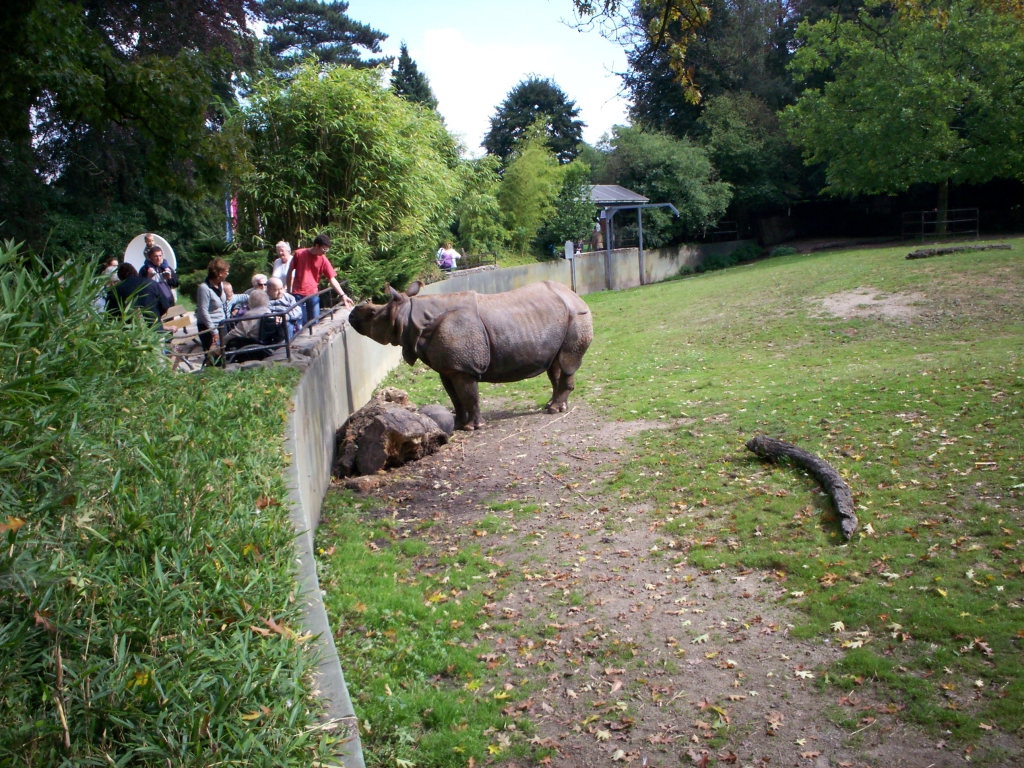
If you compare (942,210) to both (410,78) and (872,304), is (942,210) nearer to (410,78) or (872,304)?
(872,304)

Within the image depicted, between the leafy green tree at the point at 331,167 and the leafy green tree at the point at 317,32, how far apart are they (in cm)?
3401

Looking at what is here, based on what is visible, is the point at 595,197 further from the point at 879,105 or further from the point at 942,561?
the point at 942,561

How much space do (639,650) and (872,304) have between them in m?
14.4

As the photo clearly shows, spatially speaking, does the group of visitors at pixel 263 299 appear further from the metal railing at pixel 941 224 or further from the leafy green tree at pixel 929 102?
the metal railing at pixel 941 224

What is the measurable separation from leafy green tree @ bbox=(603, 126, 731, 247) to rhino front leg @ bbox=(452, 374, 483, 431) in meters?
28.9

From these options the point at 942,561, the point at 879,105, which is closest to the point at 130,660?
the point at 942,561

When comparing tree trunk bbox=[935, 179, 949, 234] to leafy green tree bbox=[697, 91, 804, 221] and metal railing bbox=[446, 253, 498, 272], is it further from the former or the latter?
metal railing bbox=[446, 253, 498, 272]

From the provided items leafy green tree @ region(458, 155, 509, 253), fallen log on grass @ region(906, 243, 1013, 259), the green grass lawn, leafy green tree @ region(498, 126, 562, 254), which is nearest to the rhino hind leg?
the green grass lawn

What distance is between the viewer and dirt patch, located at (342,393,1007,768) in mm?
4320

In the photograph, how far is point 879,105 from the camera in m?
29.4

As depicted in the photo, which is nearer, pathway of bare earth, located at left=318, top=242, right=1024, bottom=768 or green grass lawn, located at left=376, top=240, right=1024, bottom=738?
pathway of bare earth, located at left=318, top=242, right=1024, bottom=768

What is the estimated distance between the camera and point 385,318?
1017 cm

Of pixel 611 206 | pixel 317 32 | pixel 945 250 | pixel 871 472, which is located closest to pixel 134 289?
pixel 871 472

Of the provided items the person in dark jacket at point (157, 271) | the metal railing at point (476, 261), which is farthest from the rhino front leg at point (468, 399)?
the metal railing at point (476, 261)
